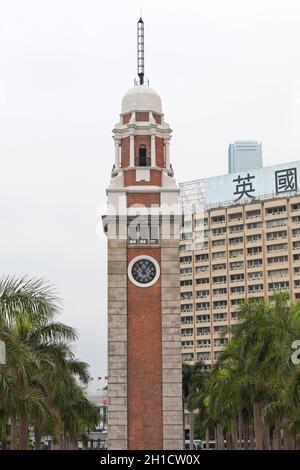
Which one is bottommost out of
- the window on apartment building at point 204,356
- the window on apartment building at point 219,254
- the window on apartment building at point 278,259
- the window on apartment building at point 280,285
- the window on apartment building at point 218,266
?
the window on apartment building at point 204,356

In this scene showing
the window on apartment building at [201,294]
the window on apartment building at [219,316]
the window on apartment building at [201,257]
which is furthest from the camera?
the window on apartment building at [201,257]

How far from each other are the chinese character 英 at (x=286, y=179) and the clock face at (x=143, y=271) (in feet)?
175

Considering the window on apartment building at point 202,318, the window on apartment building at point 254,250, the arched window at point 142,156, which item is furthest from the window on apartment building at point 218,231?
the arched window at point 142,156

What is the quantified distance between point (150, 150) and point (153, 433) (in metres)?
14.8

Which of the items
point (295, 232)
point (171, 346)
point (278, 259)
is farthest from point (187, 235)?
point (171, 346)

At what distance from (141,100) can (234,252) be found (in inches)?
2315

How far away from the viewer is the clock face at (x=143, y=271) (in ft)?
144

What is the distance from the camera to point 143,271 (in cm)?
4388

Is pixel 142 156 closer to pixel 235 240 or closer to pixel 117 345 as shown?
pixel 117 345

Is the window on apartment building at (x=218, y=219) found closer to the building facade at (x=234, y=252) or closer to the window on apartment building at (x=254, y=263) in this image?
the building facade at (x=234, y=252)

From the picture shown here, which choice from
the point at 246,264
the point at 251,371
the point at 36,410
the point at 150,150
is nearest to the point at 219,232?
the point at 246,264

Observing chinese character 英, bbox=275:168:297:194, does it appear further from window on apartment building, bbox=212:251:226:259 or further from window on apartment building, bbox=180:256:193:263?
window on apartment building, bbox=180:256:193:263

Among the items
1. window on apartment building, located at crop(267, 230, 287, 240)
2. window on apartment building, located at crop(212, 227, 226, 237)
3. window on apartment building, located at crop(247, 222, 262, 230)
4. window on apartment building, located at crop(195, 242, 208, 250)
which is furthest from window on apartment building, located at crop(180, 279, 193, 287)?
window on apartment building, located at crop(267, 230, 287, 240)

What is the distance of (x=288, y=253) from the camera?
329 feet
